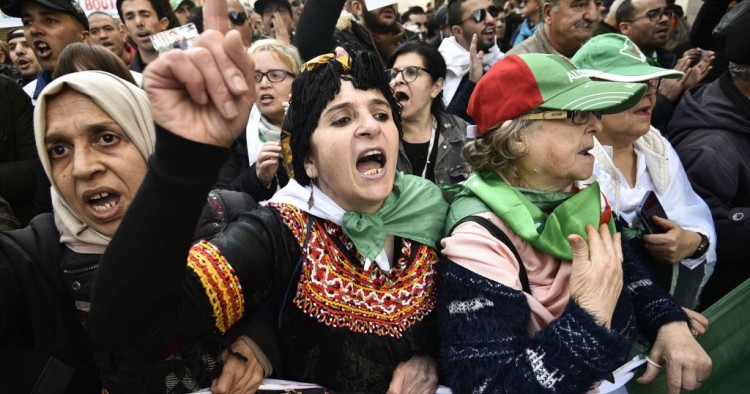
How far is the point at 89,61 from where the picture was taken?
232cm

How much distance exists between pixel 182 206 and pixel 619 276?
4.55 ft

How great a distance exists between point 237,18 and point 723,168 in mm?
3980

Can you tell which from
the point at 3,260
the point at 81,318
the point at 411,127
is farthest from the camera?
the point at 411,127

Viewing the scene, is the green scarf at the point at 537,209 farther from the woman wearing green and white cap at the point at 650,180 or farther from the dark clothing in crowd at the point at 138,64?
the dark clothing in crowd at the point at 138,64

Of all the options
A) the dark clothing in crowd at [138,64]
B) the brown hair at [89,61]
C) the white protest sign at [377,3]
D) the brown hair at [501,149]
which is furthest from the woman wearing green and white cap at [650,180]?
the dark clothing in crowd at [138,64]

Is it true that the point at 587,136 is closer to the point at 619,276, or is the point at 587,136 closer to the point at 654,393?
the point at 619,276

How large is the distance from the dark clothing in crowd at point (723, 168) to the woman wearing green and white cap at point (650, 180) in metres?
0.21

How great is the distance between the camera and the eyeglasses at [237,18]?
5.18 meters

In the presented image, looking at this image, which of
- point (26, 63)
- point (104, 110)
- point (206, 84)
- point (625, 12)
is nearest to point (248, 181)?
point (104, 110)

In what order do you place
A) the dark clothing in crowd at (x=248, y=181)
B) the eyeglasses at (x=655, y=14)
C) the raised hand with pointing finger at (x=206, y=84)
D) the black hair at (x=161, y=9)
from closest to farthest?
1. the raised hand with pointing finger at (x=206, y=84)
2. the dark clothing in crowd at (x=248, y=181)
3. the eyeglasses at (x=655, y=14)
4. the black hair at (x=161, y=9)

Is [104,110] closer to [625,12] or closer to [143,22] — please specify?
[143,22]

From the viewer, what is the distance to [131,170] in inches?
70.3

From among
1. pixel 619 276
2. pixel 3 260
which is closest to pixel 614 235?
pixel 619 276

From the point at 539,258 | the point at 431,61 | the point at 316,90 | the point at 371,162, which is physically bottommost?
the point at 539,258
